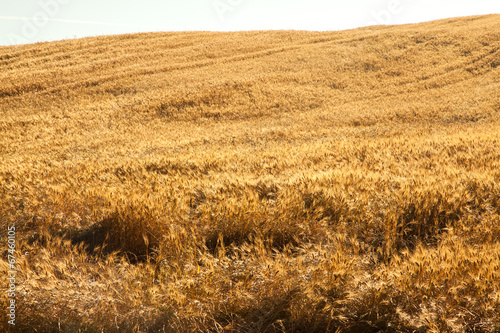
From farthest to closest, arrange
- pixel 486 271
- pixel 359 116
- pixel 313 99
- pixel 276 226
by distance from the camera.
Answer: pixel 313 99 < pixel 359 116 < pixel 276 226 < pixel 486 271

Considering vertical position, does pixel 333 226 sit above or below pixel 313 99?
below

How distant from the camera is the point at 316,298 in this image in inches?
73.7

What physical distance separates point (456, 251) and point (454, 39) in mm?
30493

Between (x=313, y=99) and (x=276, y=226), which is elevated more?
(x=313, y=99)

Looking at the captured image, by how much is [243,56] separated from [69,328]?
2645 centimetres

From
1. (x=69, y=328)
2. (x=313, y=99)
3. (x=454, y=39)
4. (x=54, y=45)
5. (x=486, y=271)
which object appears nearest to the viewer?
(x=69, y=328)

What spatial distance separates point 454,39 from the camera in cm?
2561

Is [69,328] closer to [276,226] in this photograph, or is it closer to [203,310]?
[203,310]

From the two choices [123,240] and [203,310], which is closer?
[203,310]

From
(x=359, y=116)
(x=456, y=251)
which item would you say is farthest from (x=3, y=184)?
(x=359, y=116)

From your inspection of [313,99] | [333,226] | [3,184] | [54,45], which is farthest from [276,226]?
[54,45]

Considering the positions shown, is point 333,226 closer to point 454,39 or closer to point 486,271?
point 486,271

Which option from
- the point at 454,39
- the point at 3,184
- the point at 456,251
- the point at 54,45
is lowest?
the point at 456,251

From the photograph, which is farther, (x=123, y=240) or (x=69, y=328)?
(x=123, y=240)
